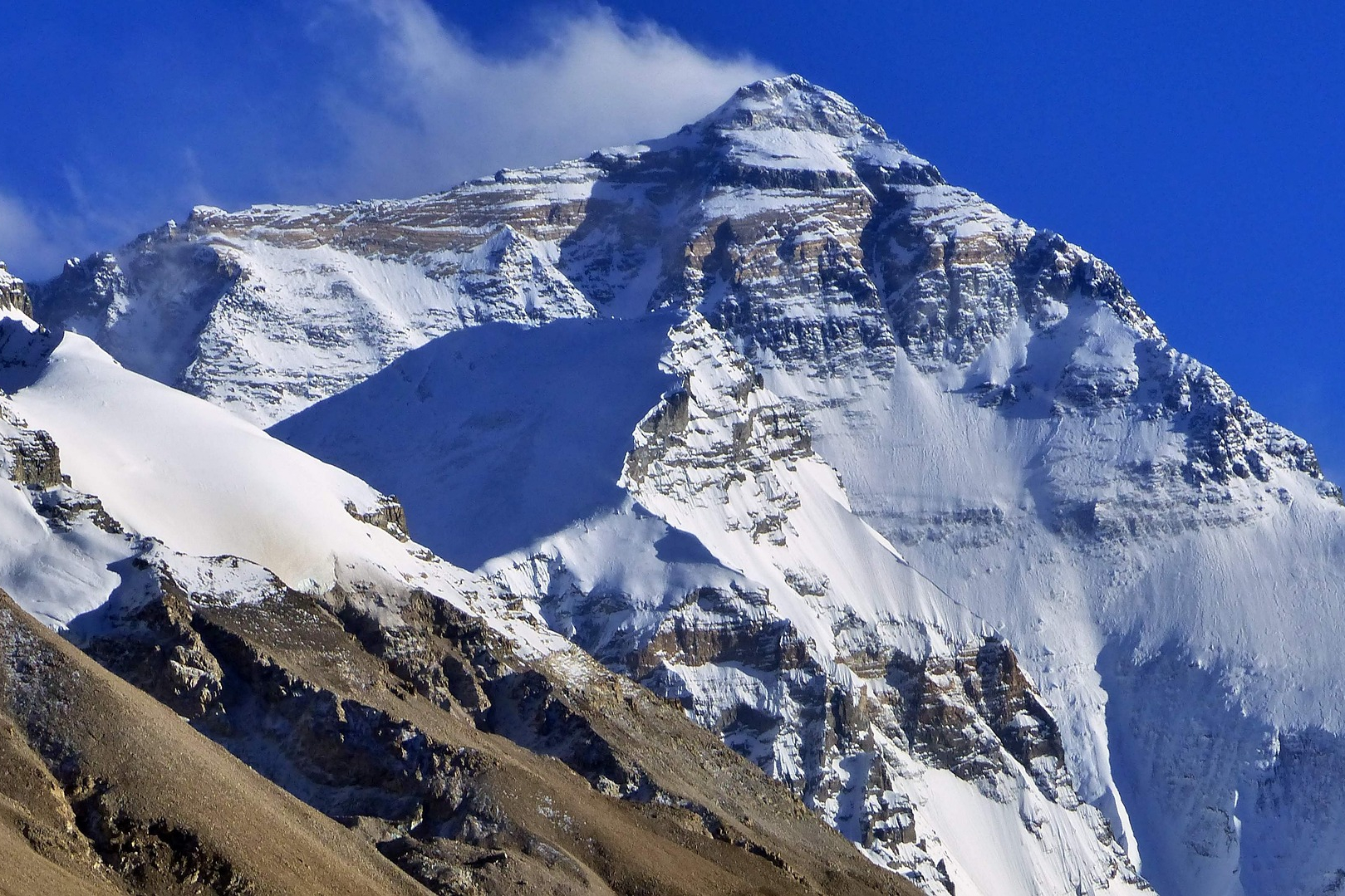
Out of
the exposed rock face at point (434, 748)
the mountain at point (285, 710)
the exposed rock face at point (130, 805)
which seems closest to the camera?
the exposed rock face at point (130, 805)

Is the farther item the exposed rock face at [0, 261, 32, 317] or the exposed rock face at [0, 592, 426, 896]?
the exposed rock face at [0, 261, 32, 317]

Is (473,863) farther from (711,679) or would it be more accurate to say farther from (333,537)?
(711,679)

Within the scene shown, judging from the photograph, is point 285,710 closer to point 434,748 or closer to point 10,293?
point 434,748

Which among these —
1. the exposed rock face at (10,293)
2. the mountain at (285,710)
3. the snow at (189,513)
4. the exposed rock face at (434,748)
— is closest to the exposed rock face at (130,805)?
the mountain at (285,710)

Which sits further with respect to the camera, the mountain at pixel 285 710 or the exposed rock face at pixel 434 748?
the exposed rock face at pixel 434 748

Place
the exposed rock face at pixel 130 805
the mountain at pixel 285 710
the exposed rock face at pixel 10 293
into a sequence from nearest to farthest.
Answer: the exposed rock face at pixel 130 805 < the mountain at pixel 285 710 < the exposed rock face at pixel 10 293

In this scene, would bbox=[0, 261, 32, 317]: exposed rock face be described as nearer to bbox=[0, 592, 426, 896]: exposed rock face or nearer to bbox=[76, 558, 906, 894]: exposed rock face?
bbox=[76, 558, 906, 894]: exposed rock face

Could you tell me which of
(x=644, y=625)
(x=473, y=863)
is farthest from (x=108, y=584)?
(x=644, y=625)

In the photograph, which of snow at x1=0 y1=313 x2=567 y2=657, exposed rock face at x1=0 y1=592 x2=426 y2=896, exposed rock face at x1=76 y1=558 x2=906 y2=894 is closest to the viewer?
exposed rock face at x1=0 y1=592 x2=426 y2=896

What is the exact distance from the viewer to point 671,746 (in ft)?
404

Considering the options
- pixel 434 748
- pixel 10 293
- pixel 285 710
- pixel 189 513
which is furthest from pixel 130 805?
pixel 10 293

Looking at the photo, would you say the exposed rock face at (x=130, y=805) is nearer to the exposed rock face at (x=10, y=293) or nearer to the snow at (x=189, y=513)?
the snow at (x=189, y=513)

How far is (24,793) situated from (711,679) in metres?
124

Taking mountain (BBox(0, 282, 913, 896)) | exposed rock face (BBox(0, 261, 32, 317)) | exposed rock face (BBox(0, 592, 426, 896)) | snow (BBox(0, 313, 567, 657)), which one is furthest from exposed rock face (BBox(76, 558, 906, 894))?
exposed rock face (BBox(0, 261, 32, 317))
